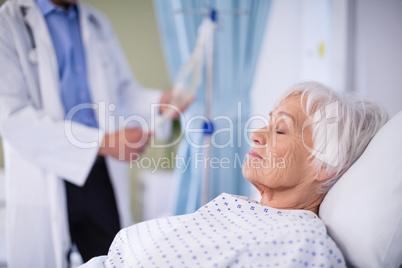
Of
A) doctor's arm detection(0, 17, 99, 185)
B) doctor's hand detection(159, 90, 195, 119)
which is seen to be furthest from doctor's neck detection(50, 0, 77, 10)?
doctor's hand detection(159, 90, 195, 119)

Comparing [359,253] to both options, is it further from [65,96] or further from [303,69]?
[303,69]

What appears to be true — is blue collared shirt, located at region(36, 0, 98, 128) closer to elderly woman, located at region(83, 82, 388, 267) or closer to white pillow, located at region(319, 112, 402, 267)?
elderly woman, located at region(83, 82, 388, 267)

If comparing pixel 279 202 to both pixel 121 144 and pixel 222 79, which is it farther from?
pixel 222 79

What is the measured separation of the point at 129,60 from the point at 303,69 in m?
1.62

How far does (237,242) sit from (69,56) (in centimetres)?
119

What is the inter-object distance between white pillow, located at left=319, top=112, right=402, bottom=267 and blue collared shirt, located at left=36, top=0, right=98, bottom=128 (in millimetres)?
1161

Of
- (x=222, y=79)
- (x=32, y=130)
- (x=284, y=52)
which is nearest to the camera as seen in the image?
(x=32, y=130)

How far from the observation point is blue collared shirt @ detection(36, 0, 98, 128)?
5.30 feet

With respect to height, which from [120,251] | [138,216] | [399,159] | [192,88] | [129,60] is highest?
[129,60]

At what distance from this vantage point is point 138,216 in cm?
340

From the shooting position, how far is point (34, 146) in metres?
1.47

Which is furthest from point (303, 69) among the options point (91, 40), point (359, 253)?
point (359, 253)

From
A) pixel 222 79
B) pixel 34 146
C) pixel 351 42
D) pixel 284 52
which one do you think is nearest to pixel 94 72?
pixel 34 146

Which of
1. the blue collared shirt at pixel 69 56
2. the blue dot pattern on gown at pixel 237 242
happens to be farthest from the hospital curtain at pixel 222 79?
the blue dot pattern on gown at pixel 237 242
